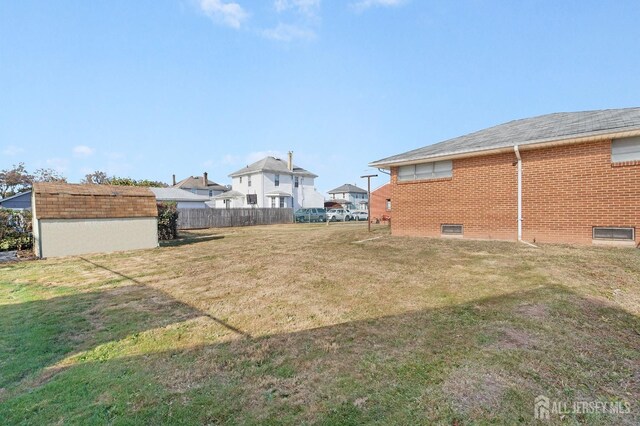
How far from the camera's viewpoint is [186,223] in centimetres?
2680

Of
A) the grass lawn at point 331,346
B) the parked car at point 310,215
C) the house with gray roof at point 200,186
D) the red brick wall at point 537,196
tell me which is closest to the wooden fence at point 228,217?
the parked car at point 310,215

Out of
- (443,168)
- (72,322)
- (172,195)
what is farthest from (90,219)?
(172,195)

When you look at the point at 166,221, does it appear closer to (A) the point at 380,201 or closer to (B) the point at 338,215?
(B) the point at 338,215

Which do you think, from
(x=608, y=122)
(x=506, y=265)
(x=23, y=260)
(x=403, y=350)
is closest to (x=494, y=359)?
(x=403, y=350)

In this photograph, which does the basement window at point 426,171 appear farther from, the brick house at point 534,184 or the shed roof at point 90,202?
the shed roof at point 90,202

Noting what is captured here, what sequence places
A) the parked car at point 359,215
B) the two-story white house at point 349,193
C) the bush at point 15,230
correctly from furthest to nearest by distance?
the two-story white house at point 349,193 < the parked car at point 359,215 < the bush at point 15,230

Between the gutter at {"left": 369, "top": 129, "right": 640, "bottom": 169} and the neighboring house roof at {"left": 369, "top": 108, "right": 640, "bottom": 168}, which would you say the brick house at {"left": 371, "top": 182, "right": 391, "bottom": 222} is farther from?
the gutter at {"left": 369, "top": 129, "right": 640, "bottom": 169}

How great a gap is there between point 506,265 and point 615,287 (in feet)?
6.58

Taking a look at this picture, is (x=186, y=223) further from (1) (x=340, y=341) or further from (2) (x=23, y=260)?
(1) (x=340, y=341)

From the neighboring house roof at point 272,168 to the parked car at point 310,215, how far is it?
25.7 feet

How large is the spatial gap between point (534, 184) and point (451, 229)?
309 cm

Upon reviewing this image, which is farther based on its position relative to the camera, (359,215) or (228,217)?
(359,215)

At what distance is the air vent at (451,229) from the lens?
11580 millimetres

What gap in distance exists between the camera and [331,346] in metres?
3.62
